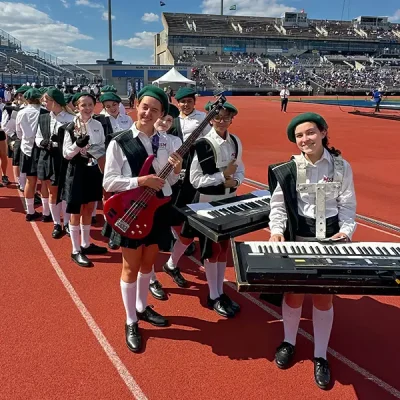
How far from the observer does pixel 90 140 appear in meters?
5.21

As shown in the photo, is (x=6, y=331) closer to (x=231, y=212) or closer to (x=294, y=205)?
(x=231, y=212)

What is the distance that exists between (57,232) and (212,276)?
3.24 meters

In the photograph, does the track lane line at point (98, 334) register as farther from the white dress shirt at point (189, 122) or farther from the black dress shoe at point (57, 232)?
the white dress shirt at point (189, 122)

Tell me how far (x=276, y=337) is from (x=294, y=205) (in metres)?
1.50

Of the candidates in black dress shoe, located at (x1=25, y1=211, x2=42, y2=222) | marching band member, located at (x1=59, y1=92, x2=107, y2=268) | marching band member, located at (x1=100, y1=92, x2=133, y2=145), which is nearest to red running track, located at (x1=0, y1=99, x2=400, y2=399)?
marching band member, located at (x1=59, y1=92, x2=107, y2=268)

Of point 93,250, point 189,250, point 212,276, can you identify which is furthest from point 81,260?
point 212,276

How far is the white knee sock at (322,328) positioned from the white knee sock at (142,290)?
1616 millimetres

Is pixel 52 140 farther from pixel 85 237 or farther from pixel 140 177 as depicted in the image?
pixel 140 177

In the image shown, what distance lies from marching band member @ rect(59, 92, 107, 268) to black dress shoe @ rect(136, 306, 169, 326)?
1.59m

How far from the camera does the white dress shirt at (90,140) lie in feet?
16.1

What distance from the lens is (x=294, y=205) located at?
10.4 feet

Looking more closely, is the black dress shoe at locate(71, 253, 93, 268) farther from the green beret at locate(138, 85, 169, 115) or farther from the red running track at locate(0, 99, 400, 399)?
the green beret at locate(138, 85, 169, 115)

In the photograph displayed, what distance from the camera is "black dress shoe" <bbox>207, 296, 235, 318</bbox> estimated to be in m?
4.18

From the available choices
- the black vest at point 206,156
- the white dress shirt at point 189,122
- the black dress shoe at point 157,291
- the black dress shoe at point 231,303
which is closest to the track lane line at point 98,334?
the black dress shoe at point 157,291
